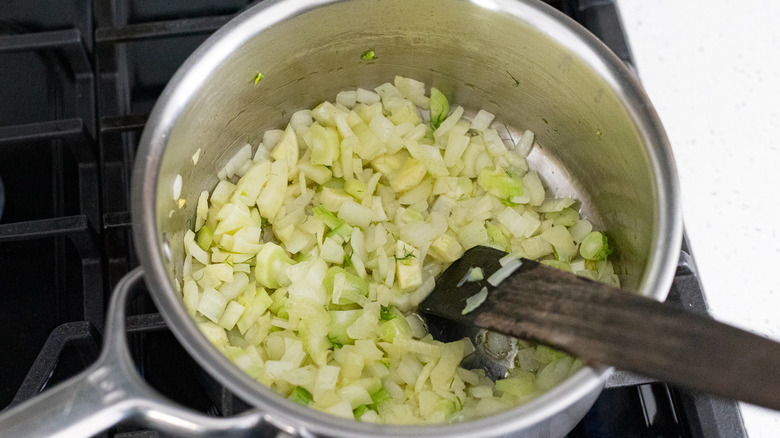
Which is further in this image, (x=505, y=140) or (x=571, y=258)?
(x=505, y=140)

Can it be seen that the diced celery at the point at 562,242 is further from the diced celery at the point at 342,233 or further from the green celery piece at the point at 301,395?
the green celery piece at the point at 301,395

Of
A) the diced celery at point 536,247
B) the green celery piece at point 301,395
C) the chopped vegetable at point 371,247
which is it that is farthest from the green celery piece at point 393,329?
the diced celery at point 536,247

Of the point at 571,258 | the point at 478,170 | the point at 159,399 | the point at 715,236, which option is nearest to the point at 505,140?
the point at 478,170

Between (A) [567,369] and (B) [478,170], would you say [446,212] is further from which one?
(A) [567,369]

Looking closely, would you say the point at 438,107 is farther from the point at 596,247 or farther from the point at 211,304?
the point at 211,304

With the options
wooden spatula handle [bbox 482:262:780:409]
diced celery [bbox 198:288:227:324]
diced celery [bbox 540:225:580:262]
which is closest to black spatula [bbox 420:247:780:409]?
wooden spatula handle [bbox 482:262:780:409]

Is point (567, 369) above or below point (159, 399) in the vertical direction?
below

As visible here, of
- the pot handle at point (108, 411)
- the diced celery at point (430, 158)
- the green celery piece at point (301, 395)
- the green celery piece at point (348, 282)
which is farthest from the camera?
the diced celery at point (430, 158)
